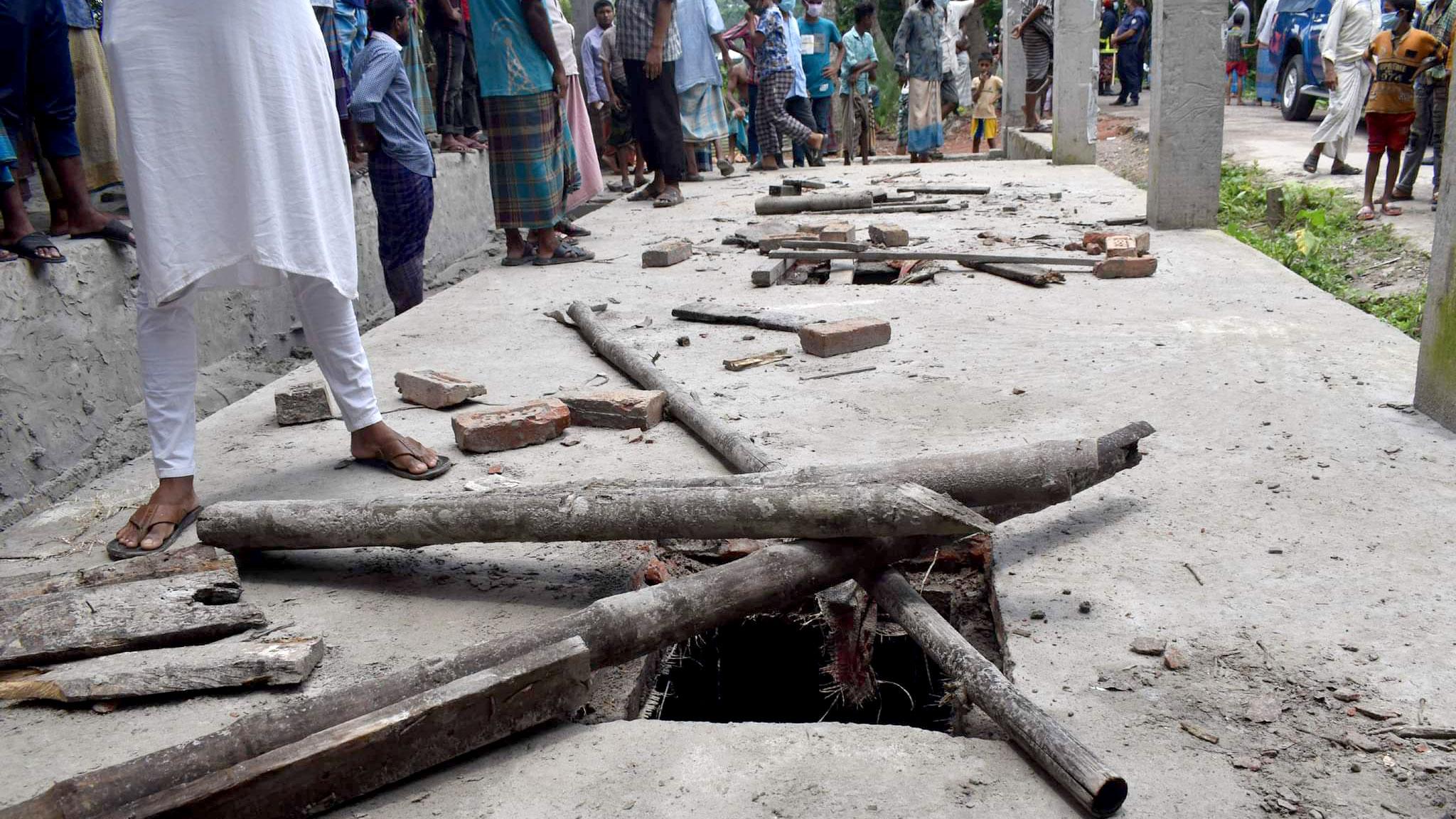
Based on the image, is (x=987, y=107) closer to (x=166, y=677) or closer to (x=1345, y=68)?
(x=1345, y=68)

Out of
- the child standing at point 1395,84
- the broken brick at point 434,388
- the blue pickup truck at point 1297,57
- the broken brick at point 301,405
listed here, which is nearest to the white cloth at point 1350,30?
the child standing at point 1395,84

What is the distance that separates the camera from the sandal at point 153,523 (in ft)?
8.82

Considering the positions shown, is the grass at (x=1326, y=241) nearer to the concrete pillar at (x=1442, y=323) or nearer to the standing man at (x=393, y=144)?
the concrete pillar at (x=1442, y=323)

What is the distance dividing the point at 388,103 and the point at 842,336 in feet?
8.23

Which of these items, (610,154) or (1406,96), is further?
(610,154)

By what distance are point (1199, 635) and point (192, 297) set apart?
2.57 meters

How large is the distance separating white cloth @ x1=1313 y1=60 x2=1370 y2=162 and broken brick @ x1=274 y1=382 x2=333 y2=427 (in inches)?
366

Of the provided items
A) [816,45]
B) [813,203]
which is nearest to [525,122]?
[813,203]

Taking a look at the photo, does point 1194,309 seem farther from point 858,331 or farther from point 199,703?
point 199,703

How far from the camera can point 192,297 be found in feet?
9.31

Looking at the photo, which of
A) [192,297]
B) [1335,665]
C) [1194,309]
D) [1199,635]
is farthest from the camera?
[1194,309]

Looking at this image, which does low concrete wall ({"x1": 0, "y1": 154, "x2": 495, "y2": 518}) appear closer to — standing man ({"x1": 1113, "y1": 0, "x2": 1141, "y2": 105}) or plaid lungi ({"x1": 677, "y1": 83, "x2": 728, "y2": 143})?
plaid lungi ({"x1": 677, "y1": 83, "x2": 728, "y2": 143})

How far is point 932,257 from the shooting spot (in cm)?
571

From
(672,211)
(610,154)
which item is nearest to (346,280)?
(672,211)
